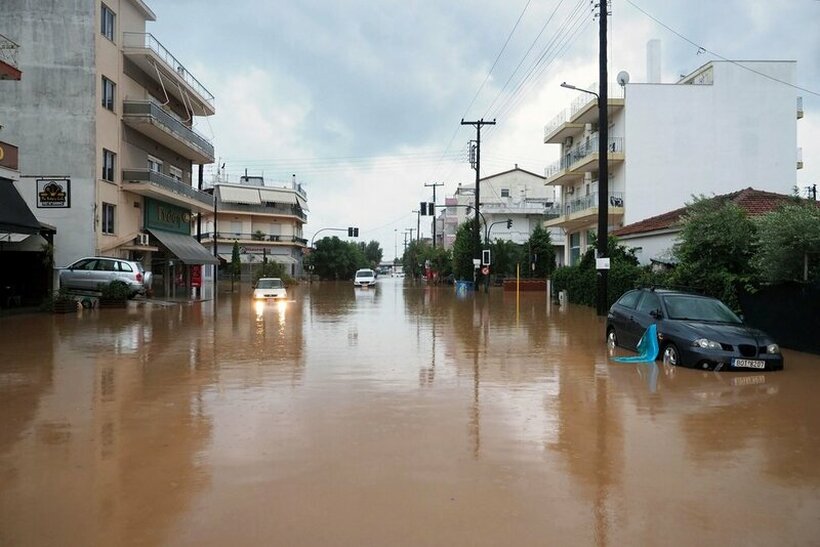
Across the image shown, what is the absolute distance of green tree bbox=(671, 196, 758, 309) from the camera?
17.2 m

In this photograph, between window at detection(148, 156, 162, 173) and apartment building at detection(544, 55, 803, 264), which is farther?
apartment building at detection(544, 55, 803, 264)

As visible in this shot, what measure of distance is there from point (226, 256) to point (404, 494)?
78342 mm


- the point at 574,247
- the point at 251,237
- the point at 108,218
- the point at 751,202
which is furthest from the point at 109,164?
the point at 251,237

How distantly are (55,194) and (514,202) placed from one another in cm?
6744

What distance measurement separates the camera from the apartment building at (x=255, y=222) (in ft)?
261

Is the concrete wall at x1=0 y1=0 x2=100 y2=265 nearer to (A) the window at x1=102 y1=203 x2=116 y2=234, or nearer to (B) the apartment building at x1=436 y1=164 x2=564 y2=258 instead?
(A) the window at x1=102 y1=203 x2=116 y2=234

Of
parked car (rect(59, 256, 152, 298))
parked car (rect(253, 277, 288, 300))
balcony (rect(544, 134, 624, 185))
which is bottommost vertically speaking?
parked car (rect(253, 277, 288, 300))

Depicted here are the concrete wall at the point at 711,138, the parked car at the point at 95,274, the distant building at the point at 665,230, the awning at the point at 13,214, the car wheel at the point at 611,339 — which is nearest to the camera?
the car wheel at the point at 611,339

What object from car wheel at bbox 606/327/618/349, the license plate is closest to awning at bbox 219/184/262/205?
car wheel at bbox 606/327/618/349

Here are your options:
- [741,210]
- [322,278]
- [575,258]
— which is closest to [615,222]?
[575,258]

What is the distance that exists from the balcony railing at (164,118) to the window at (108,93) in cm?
85

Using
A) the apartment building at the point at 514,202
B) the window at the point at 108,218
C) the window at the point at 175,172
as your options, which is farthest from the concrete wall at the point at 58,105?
the apartment building at the point at 514,202

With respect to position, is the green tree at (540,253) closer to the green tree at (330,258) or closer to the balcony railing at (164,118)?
the balcony railing at (164,118)

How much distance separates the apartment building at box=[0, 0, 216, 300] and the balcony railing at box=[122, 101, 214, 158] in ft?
0.21
